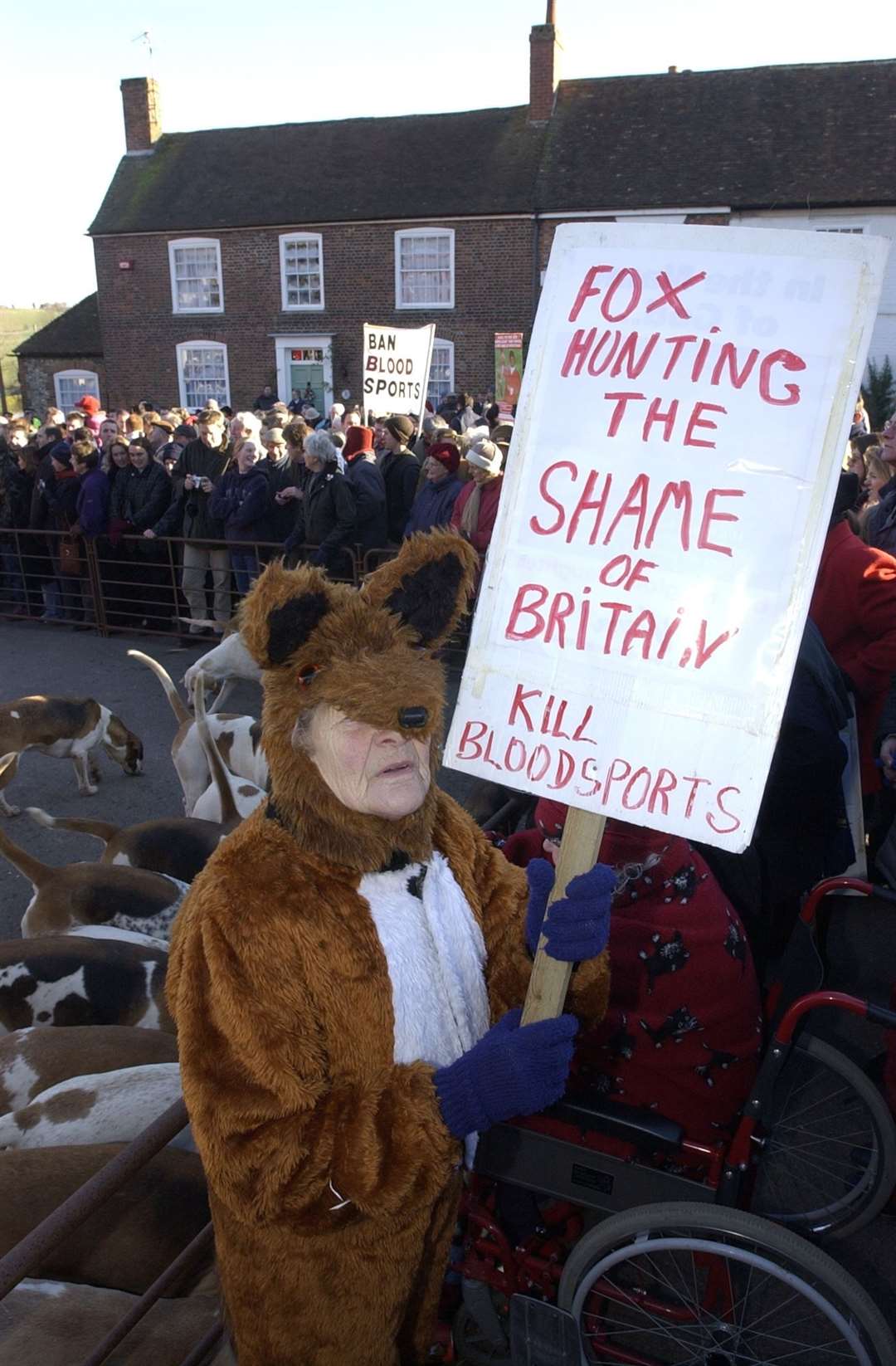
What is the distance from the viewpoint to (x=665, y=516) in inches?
62.9

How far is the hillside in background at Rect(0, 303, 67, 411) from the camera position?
112 ft

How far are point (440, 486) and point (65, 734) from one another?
347 centimetres

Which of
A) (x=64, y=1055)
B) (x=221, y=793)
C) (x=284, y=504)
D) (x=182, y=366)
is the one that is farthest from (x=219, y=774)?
(x=182, y=366)

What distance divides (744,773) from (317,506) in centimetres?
682

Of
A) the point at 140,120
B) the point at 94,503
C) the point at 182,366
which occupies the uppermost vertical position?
the point at 140,120

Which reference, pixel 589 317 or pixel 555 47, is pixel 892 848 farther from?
pixel 555 47

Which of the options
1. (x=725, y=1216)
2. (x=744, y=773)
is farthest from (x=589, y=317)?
(x=725, y=1216)

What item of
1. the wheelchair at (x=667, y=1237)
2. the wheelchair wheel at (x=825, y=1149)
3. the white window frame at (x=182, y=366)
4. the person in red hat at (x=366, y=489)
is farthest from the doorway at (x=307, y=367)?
the wheelchair at (x=667, y=1237)

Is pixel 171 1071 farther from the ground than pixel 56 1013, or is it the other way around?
pixel 171 1071

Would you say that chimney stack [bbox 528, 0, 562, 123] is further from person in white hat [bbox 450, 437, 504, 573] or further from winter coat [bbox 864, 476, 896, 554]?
winter coat [bbox 864, 476, 896, 554]

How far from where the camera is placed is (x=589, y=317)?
164cm

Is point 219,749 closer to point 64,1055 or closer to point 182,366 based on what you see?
point 64,1055

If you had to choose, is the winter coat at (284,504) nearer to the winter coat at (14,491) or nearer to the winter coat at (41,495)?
the winter coat at (41,495)

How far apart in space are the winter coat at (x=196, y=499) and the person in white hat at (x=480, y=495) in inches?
116
